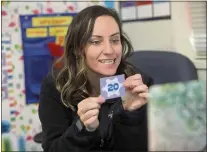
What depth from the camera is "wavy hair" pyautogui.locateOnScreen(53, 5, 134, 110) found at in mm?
955

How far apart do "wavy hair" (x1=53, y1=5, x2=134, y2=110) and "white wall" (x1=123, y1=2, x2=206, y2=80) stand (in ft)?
1.55

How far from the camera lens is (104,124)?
3.24 ft

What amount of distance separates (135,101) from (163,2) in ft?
2.85

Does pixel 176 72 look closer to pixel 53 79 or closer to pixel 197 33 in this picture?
pixel 197 33

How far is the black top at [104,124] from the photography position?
0.97 metres

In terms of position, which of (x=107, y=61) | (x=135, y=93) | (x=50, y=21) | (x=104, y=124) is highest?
(x=50, y=21)

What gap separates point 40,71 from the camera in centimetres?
183

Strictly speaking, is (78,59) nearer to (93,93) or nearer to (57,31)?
(93,93)

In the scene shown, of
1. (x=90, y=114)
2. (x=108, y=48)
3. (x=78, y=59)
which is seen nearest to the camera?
(x=90, y=114)

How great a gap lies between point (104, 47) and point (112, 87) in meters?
0.14

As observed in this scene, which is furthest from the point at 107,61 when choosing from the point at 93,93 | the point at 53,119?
the point at 53,119

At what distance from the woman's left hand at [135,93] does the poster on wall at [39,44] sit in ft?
3.08

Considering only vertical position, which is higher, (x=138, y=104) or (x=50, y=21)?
(x=50, y=21)

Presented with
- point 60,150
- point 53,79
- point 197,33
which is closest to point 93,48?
point 53,79
